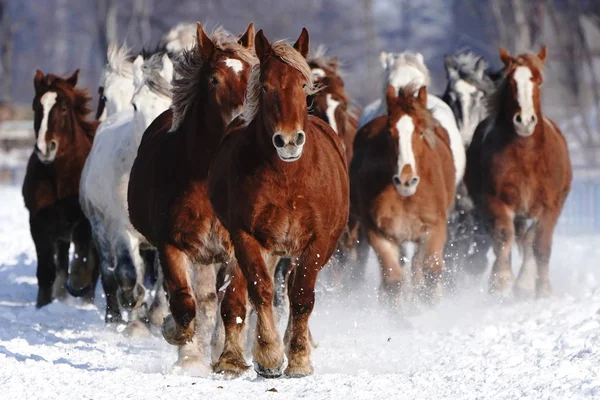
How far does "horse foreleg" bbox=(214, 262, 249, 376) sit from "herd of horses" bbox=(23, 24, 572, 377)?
1cm

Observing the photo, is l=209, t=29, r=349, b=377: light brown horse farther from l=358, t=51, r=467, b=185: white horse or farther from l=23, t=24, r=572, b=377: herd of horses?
l=358, t=51, r=467, b=185: white horse

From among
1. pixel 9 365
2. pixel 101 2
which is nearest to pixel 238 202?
pixel 9 365

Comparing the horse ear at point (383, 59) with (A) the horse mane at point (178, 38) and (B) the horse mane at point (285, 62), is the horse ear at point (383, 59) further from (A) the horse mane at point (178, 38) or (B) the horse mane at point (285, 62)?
(B) the horse mane at point (285, 62)

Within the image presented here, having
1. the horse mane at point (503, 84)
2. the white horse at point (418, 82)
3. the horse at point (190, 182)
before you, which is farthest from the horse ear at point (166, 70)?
the horse mane at point (503, 84)

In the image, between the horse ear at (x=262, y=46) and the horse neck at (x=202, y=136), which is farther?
the horse neck at (x=202, y=136)

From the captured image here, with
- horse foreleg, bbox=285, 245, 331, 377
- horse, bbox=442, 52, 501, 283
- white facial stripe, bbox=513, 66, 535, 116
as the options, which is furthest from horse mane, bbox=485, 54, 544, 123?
horse foreleg, bbox=285, 245, 331, 377

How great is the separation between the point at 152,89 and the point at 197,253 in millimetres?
2627

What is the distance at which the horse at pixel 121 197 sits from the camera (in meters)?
9.84

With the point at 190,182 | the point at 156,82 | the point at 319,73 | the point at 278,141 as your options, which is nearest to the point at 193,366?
the point at 190,182

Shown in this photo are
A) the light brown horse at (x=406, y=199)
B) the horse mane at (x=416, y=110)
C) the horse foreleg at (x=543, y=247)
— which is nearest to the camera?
the light brown horse at (x=406, y=199)

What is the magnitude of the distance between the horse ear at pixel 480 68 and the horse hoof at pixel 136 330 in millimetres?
5684

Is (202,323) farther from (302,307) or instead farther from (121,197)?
(121,197)

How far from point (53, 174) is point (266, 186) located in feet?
15.9

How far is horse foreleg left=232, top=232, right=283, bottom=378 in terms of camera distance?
6.94 metres
